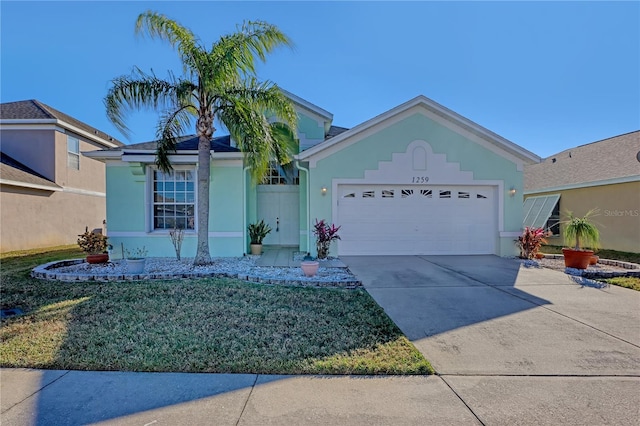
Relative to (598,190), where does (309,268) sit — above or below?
below

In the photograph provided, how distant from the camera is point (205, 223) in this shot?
9430mm

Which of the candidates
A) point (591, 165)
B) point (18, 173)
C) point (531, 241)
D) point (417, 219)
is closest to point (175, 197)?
point (417, 219)

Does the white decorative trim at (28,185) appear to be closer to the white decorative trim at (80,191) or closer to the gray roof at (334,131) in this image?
the white decorative trim at (80,191)

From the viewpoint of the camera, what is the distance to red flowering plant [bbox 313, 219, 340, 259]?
35.0 ft

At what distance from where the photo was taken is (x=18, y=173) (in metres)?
14.9

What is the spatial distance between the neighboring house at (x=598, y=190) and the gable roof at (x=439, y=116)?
3.83m

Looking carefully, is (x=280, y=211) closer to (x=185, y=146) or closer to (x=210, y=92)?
(x=185, y=146)

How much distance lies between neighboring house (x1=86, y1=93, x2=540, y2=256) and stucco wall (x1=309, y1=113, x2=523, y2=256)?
35 millimetres

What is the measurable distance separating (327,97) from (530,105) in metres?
9.32

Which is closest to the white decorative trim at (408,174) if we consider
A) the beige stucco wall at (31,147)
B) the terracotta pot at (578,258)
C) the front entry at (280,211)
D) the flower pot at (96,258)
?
the front entry at (280,211)

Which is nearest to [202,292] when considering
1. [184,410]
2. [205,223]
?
[205,223]

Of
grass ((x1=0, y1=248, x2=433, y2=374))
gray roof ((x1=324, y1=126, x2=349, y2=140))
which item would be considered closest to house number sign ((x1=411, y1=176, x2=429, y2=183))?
gray roof ((x1=324, y1=126, x2=349, y2=140))

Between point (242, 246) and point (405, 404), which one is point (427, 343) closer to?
point (405, 404)

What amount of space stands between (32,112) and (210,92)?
14.4 m
